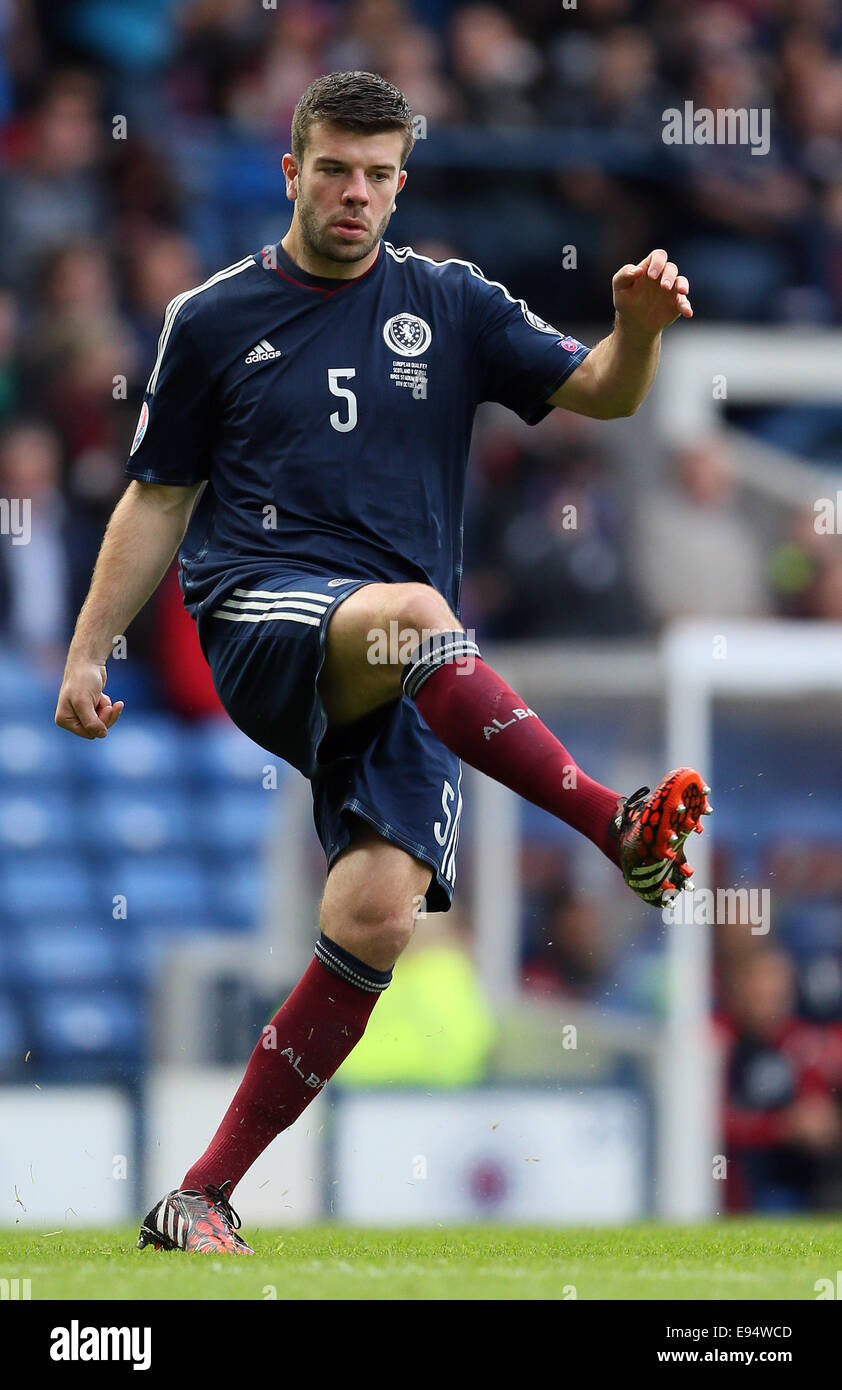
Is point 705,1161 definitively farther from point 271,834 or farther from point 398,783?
point 398,783

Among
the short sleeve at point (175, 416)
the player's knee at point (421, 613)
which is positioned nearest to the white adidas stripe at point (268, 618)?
the player's knee at point (421, 613)

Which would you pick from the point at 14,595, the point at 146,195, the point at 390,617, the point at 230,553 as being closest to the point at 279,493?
the point at 230,553

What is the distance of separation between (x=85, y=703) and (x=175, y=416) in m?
0.64

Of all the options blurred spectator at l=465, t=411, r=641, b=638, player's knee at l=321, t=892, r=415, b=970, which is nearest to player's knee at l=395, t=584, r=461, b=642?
player's knee at l=321, t=892, r=415, b=970

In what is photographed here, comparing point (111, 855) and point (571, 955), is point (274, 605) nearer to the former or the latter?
point (571, 955)

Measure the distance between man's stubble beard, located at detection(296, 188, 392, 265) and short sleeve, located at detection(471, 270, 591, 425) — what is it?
0.99 feet

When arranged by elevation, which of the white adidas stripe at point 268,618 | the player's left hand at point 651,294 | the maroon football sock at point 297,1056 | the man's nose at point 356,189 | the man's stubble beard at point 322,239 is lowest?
the maroon football sock at point 297,1056

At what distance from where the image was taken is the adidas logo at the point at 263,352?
4.35m

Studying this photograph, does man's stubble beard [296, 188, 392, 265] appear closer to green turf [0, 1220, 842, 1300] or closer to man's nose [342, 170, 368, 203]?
man's nose [342, 170, 368, 203]

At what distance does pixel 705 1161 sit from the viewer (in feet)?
27.0

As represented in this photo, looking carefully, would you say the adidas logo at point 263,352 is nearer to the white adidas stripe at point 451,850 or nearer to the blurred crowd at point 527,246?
the white adidas stripe at point 451,850

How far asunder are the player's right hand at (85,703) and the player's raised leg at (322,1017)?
1.91ft

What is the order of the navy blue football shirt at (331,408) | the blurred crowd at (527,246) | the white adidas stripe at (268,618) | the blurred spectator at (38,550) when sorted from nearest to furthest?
1. the white adidas stripe at (268,618)
2. the navy blue football shirt at (331,408)
3. the blurred crowd at (527,246)
4. the blurred spectator at (38,550)

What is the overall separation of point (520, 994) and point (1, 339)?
426cm
